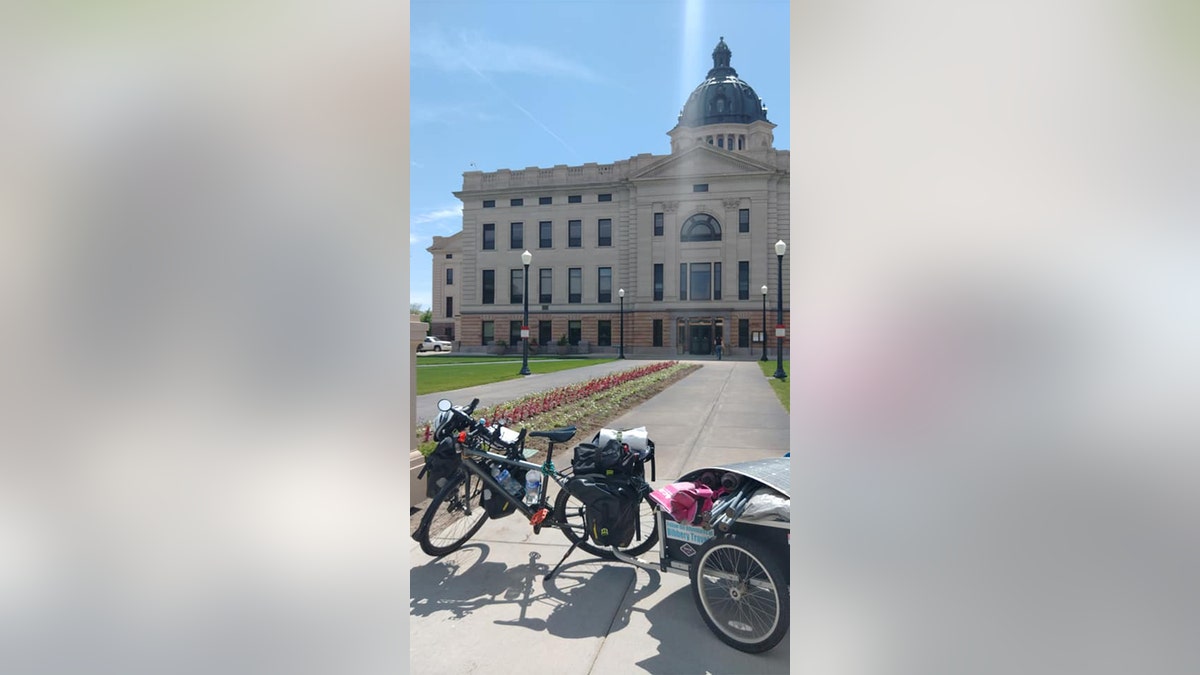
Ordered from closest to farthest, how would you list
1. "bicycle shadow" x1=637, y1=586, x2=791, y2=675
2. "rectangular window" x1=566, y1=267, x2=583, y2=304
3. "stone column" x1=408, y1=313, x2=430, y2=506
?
"bicycle shadow" x1=637, y1=586, x2=791, y2=675 → "stone column" x1=408, y1=313, x2=430, y2=506 → "rectangular window" x1=566, y1=267, x2=583, y2=304

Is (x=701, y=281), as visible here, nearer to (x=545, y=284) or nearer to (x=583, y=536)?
(x=545, y=284)

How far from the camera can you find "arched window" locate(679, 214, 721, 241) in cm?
4566

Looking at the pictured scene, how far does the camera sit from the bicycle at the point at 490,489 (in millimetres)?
3623

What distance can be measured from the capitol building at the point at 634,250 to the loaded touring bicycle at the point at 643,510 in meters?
39.5

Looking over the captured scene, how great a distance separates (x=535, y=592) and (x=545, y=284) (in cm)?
4784

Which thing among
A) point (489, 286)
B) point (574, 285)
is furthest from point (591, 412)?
point (489, 286)

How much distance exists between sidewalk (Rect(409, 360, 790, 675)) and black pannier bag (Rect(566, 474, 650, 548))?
0.36 metres

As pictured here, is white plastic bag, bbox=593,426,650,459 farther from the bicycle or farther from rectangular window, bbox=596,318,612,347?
rectangular window, bbox=596,318,612,347

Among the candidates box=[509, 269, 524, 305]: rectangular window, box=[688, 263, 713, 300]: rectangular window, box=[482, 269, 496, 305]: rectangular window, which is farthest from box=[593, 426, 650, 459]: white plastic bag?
box=[482, 269, 496, 305]: rectangular window
